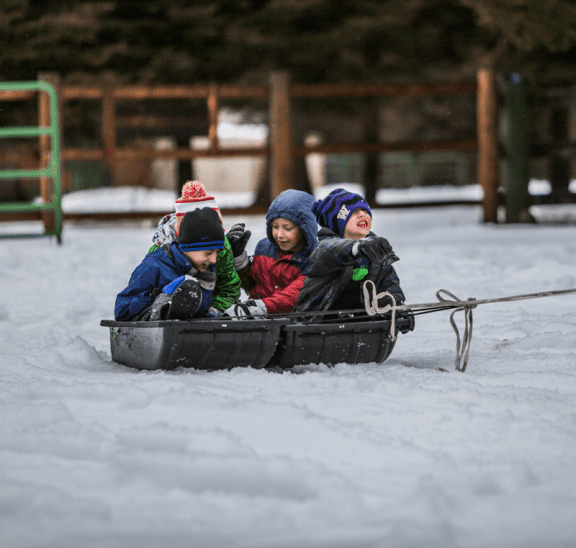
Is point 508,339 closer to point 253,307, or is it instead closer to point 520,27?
point 253,307

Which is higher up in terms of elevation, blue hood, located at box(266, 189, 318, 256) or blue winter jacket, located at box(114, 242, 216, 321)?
blue hood, located at box(266, 189, 318, 256)

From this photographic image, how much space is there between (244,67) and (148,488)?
33.7ft

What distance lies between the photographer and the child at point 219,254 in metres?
3.69

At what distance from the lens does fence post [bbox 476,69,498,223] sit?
8.98 meters

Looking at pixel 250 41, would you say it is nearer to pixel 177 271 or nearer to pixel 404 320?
pixel 177 271

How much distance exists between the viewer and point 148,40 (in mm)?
11391

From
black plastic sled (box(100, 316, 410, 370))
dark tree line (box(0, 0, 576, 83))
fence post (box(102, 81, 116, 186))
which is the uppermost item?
dark tree line (box(0, 0, 576, 83))

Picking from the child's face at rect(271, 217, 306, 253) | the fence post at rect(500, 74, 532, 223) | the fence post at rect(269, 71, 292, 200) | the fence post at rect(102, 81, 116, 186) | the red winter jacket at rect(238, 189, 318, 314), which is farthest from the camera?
the fence post at rect(500, 74, 532, 223)

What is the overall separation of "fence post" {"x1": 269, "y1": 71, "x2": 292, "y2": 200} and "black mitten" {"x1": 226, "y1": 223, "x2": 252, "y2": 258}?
4.82m

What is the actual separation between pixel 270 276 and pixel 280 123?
501 centimetres

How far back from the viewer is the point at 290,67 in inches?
469

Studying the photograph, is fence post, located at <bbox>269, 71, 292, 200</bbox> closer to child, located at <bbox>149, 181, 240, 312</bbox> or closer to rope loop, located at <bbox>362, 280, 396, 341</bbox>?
child, located at <bbox>149, 181, 240, 312</bbox>

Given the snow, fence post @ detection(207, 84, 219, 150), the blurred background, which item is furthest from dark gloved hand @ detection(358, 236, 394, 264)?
fence post @ detection(207, 84, 219, 150)

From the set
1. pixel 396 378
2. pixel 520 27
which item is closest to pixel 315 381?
pixel 396 378
